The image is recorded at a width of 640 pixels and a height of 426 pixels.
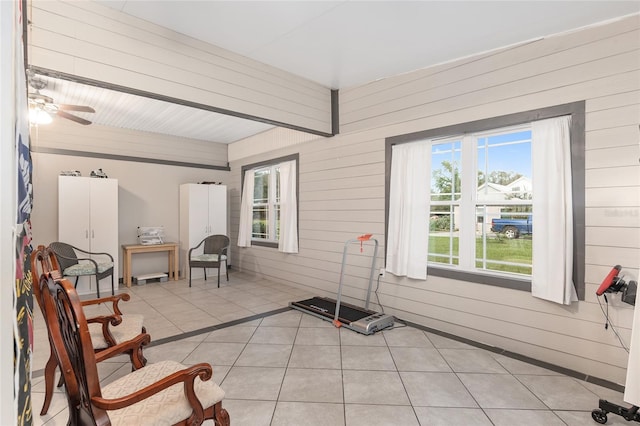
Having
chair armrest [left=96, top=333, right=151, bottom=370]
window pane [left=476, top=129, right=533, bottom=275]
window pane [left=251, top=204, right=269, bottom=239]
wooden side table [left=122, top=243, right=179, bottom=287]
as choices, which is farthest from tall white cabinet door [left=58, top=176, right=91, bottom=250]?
window pane [left=476, top=129, right=533, bottom=275]

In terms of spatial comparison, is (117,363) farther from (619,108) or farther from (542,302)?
(619,108)

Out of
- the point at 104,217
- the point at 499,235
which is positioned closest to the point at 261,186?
the point at 104,217

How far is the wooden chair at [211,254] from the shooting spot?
19.9 ft

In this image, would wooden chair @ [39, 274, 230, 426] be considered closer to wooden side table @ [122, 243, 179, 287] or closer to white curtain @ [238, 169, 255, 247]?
wooden side table @ [122, 243, 179, 287]

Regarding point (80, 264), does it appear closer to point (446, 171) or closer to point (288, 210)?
point (288, 210)

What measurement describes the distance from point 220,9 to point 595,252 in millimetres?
3800

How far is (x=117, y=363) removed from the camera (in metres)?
2.96

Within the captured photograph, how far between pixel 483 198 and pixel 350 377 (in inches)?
89.4

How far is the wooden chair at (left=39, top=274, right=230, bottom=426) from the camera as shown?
1.28 m

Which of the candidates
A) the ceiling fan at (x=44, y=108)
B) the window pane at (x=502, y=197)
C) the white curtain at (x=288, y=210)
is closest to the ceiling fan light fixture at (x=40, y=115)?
the ceiling fan at (x=44, y=108)

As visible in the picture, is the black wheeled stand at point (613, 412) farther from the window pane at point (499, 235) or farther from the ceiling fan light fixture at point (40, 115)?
the ceiling fan light fixture at point (40, 115)

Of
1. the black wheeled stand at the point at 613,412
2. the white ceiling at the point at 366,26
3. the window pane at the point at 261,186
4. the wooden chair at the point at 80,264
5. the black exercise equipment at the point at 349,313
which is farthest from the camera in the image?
the window pane at the point at 261,186

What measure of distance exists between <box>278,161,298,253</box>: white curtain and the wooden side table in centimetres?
224

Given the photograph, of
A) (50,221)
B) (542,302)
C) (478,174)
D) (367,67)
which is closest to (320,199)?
(367,67)
